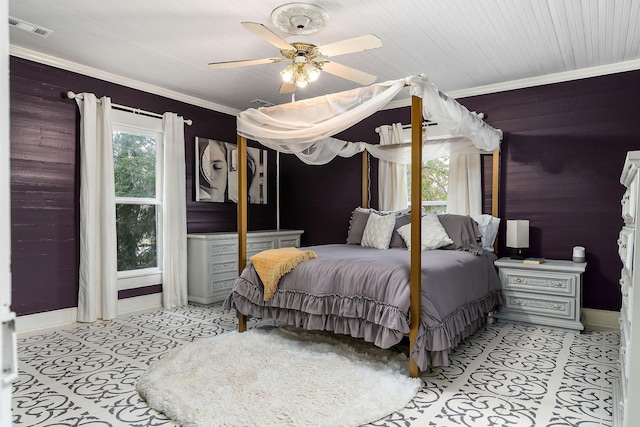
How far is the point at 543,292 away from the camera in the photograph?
3.71 meters

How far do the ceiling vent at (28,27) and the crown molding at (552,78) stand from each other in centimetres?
394

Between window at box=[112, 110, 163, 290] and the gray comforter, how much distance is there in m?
1.57

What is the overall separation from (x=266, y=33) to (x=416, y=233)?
5.29ft

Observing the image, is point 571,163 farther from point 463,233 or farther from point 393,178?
point 393,178

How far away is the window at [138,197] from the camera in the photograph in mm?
4352

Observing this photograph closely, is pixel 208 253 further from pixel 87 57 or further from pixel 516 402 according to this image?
pixel 516 402

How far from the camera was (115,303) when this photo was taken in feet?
13.5

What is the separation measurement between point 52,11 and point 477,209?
414cm

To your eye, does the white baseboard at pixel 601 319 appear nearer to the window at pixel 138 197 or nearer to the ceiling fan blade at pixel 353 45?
the ceiling fan blade at pixel 353 45

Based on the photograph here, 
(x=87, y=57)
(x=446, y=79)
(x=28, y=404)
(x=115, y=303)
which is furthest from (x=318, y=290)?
(x=87, y=57)

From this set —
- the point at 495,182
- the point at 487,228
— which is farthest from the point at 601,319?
the point at 495,182

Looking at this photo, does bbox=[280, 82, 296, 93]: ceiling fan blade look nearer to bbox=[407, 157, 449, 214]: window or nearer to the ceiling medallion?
the ceiling medallion

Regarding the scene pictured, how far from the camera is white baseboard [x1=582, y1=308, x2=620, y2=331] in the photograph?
3789 millimetres

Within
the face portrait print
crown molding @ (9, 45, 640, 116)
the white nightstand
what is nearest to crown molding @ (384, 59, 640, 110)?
crown molding @ (9, 45, 640, 116)
